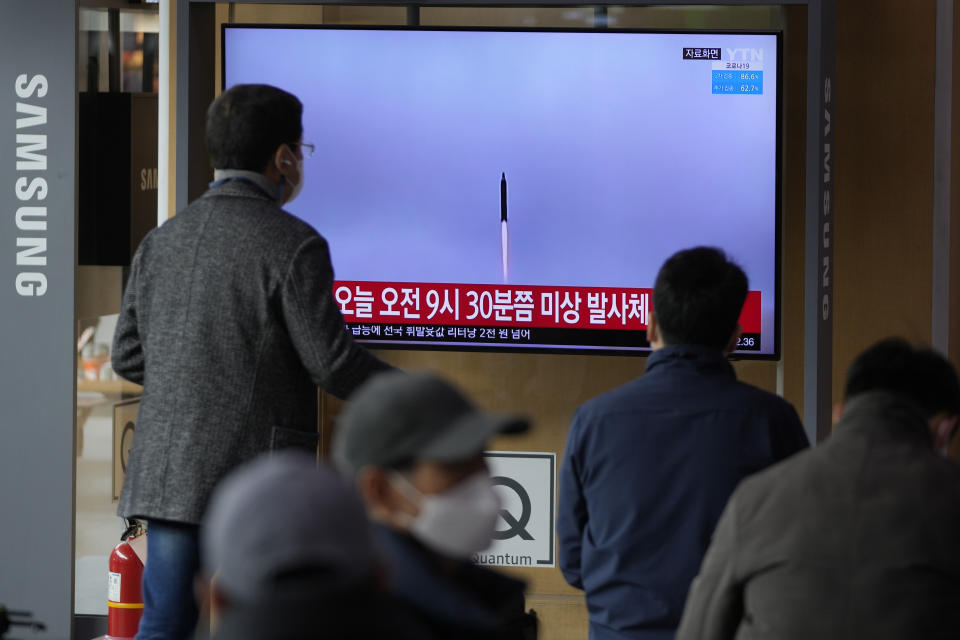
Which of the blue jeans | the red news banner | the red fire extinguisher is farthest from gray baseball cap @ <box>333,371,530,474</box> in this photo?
the red fire extinguisher

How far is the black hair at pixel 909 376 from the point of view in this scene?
1.80 m

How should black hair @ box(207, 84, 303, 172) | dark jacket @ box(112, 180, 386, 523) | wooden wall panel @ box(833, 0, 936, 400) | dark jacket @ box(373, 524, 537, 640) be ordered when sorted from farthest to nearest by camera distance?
wooden wall panel @ box(833, 0, 936, 400)
black hair @ box(207, 84, 303, 172)
dark jacket @ box(112, 180, 386, 523)
dark jacket @ box(373, 524, 537, 640)

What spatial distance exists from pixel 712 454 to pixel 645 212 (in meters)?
1.59

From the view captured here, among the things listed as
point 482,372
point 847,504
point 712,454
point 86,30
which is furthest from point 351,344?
point 86,30

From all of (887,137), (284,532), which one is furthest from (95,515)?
(284,532)

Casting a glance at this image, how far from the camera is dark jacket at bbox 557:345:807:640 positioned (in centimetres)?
223

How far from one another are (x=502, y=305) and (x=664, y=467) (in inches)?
62.3

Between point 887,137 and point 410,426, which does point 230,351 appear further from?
point 887,137

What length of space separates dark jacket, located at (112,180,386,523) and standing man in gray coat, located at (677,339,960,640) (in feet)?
3.04

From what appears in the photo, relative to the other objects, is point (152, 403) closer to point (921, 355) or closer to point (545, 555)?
point (921, 355)

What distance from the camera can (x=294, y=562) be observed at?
37.7 inches

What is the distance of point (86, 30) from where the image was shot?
13.2 ft

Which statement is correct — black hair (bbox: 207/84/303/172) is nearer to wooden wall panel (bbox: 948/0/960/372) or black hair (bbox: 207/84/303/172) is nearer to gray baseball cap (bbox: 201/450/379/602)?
gray baseball cap (bbox: 201/450/379/602)

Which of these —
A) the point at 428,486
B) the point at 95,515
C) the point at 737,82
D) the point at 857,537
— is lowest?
the point at 95,515
